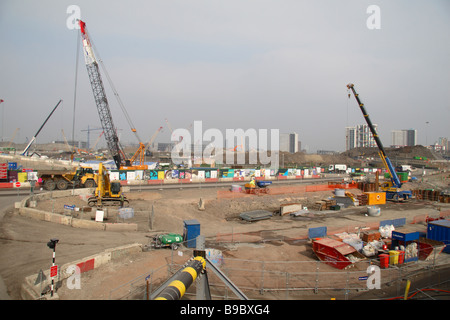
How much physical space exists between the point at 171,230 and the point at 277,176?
38061mm

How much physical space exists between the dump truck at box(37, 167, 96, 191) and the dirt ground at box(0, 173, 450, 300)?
5582 mm

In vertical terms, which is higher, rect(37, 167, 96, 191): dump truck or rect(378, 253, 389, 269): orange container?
rect(37, 167, 96, 191): dump truck

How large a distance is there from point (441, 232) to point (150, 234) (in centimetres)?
1947

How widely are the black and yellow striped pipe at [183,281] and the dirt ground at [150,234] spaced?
17.5ft

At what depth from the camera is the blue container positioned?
1828 centimetres

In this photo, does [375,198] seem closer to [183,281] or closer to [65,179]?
[183,281]

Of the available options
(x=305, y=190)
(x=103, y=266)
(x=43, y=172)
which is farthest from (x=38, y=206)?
(x=305, y=190)

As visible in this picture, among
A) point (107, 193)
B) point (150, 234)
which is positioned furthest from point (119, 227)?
point (107, 193)

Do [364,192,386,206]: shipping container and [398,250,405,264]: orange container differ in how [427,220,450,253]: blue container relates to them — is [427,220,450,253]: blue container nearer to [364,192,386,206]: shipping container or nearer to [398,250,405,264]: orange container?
[398,250,405,264]: orange container

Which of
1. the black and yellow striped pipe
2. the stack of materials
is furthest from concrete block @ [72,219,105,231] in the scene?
the stack of materials

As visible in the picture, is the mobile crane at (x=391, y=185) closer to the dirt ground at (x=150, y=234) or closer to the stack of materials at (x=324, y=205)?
the dirt ground at (x=150, y=234)

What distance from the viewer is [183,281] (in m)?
5.60

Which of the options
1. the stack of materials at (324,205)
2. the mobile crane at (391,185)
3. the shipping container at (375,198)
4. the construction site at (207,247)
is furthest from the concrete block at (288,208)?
the mobile crane at (391,185)
